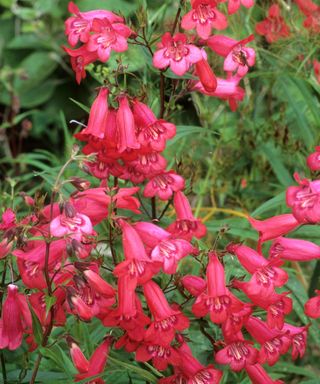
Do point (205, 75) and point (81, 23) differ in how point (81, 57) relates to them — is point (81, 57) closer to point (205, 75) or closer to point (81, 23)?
point (81, 23)

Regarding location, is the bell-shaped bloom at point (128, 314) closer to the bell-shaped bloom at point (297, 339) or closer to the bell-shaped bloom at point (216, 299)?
the bell-shaped bloom at point (216, 299)

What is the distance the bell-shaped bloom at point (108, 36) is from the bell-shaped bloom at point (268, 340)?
0.71 metres

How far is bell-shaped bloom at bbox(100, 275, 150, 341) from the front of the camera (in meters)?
1.65

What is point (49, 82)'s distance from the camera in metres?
5.25

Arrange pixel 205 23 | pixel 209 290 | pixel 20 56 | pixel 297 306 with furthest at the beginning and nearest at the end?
pixel 20 56
pixel 297 306
pixel 205 23
pixel 209 290

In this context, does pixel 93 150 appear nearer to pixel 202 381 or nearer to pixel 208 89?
pixel 208 89

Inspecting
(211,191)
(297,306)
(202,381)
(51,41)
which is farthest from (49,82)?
(202,381)

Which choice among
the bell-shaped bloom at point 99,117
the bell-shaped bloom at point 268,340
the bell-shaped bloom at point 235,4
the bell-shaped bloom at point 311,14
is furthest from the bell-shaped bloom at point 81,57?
the bell-shaped bloom at point 311,14

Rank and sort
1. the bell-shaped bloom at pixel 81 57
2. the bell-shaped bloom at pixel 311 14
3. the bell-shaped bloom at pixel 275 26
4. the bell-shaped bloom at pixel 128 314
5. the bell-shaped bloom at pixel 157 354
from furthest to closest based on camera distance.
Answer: the bell-shaped bloom at pixel 275 26, the bell-shaped bloom at pixel 311 14, the bell-shaped bloom at pixel 81 57, the bell-shaped bloom at pixel 157 354, the bell-shaped bloom at pixel 128 314

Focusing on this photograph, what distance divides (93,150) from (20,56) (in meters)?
3.67

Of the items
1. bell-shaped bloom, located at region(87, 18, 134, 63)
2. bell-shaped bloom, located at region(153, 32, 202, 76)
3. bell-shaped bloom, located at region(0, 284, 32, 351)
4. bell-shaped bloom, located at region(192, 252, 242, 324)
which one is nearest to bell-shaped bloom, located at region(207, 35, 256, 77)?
bell-shaped bloom, located at region(153, 32, 202, 76)

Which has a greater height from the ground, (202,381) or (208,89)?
(208,89)

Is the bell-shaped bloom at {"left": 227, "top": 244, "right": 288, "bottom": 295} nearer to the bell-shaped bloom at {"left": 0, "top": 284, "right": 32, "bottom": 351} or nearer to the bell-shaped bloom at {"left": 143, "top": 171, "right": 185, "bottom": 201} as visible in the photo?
the bell-shaped bloom at {"left": 143, "top": 171, "right": 185, "bottom": 201}

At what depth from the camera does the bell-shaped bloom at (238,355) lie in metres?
1.81
